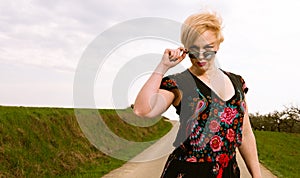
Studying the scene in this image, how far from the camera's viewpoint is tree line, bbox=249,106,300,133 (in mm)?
37097

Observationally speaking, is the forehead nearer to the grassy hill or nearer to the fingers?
the fingers

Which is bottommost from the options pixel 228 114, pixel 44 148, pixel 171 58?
pixel 228 114

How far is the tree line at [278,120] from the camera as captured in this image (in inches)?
1461

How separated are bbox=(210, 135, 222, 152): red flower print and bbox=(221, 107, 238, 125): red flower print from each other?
0.10 m

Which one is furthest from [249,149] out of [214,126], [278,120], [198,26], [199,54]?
[278,120]

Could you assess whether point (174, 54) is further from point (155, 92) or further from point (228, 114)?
point (228, 114)

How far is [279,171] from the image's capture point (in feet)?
40.0

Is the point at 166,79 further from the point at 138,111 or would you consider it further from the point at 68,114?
the point at 68,114

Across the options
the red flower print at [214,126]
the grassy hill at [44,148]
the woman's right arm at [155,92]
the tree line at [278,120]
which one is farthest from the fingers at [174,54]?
the tree line at [278,120]

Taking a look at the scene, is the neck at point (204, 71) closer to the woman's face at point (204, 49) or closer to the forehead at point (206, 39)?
the woman's face at point (204, 49)

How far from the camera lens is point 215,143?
225 centimetres

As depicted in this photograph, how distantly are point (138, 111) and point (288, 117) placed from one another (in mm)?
37643

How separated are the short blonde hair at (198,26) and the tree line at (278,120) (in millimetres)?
35833

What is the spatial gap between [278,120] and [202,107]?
38.5 meters
